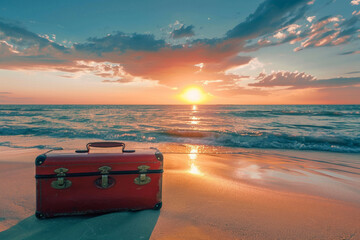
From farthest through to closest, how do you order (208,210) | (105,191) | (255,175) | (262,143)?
(262,143)
(255,175)
(208,210)
(105,191)

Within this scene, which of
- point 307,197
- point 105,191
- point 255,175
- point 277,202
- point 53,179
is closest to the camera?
point 53,179

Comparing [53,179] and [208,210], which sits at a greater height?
[53,179]

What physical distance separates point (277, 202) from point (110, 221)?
237cm

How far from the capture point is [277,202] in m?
2.58

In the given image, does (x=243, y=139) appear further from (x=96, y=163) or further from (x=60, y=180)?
(x=60, y=180)

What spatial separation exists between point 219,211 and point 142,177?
116 cm

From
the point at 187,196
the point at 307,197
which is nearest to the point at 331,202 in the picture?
the point at 307,197

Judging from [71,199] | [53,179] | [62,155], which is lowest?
[71,199]

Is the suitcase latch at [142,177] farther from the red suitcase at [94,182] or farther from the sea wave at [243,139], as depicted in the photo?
the sea wave at [243,139]

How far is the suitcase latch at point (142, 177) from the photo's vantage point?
6.71ft

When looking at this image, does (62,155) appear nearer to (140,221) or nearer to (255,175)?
(140,221)

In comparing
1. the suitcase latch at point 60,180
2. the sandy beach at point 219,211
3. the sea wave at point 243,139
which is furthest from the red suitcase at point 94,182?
the sea wave at point 243,139

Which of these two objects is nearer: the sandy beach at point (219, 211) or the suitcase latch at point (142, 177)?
the sandy beach at point (219, 211)

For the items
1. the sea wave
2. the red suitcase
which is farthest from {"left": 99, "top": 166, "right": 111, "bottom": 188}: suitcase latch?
the sea wave
